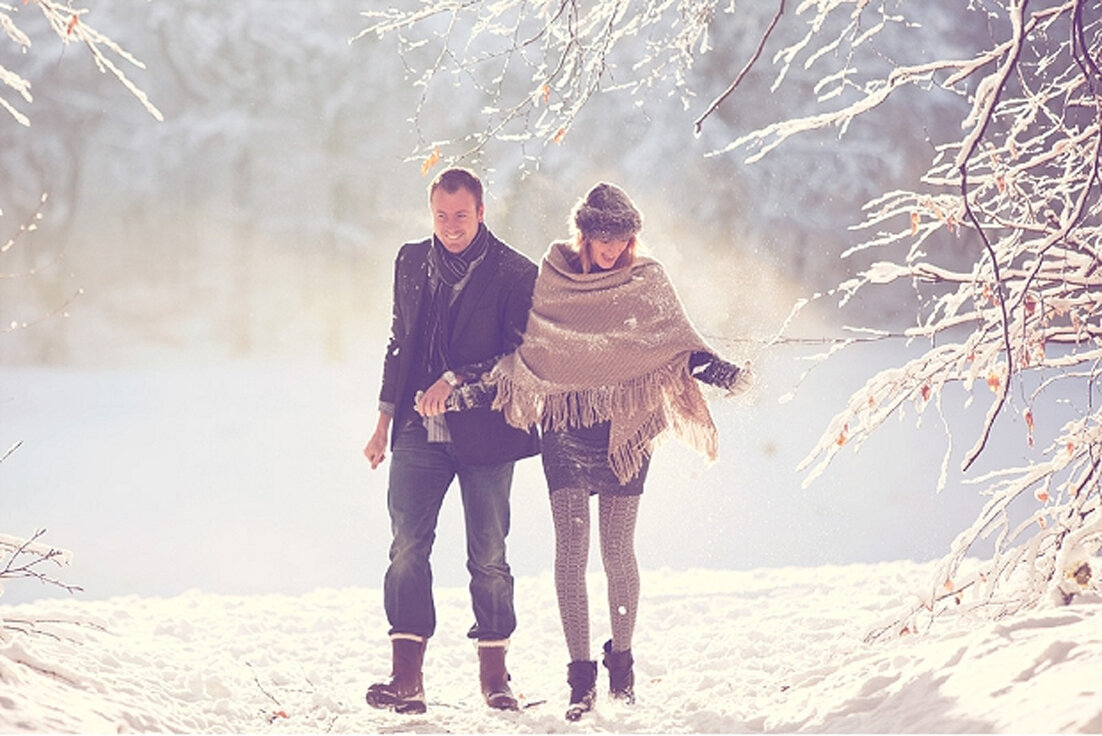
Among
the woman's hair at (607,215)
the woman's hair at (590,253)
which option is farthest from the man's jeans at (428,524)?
the woman's hair at (607,215)

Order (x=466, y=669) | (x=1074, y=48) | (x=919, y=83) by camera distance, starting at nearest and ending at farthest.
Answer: (x=1074, y=48)
(x=919, y=83)
(x=466, y=669)

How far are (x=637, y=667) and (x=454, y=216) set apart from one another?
2.63 metres

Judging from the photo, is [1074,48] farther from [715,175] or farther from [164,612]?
[715,175]

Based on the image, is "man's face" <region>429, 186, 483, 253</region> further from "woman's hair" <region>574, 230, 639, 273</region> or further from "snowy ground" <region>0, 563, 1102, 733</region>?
"snowy ground" <region>0, 563, 1102, 733</region>

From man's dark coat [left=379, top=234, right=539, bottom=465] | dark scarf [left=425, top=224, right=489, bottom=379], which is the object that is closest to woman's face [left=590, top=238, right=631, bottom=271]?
man's dark coat [left=379, top=234, right=539, bottom=465]

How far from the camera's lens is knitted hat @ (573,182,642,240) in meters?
3.75

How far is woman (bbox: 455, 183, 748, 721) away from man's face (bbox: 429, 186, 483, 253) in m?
0.33

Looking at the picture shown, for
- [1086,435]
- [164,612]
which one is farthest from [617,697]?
[164,612]

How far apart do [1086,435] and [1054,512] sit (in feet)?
0.99

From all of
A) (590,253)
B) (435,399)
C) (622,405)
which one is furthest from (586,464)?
(590,253)

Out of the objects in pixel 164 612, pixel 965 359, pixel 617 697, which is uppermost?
pixel 965 359

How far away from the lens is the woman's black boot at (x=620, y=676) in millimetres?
3932

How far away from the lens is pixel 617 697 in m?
3.93

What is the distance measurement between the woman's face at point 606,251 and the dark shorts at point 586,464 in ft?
1.85
